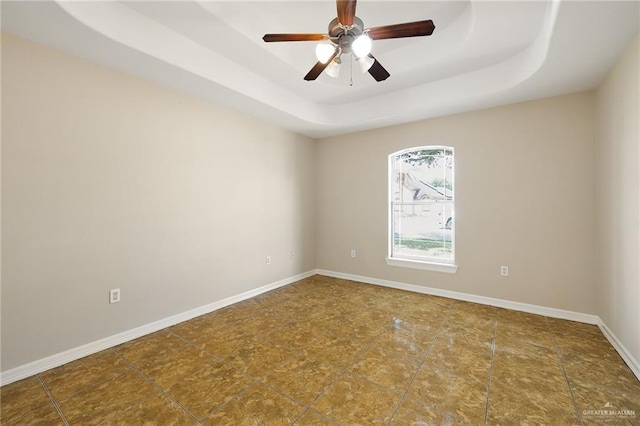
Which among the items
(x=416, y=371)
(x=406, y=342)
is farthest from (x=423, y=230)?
(x=416, y=371)

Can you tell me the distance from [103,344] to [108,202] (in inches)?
51.7

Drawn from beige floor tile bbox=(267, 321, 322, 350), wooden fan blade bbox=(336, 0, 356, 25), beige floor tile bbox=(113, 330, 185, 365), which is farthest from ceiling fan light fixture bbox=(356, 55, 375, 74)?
beige floor tile bbox=(113, 330, 185, 365)

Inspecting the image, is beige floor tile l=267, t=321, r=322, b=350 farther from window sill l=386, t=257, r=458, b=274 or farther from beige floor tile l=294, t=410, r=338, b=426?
window sill l=386, t=257, r=458, b=274

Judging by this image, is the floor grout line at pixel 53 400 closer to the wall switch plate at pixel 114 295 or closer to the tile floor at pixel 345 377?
the tile floor at pixel 345 377

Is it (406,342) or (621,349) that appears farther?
(406,342)

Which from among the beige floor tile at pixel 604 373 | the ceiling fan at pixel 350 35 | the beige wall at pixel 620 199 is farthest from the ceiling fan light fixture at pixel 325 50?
the beige floor tile at pixel 604 373

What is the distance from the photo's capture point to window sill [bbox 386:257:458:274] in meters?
3.77

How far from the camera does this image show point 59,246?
2242mm

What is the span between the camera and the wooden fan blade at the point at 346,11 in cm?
171

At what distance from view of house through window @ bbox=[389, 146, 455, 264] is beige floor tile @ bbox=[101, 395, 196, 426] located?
3.42m

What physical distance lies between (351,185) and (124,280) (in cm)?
343

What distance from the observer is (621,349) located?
2295 mm

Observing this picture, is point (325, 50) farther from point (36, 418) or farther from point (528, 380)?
point (36, 418)

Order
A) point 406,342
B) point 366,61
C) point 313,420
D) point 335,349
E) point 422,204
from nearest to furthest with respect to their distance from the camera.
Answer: point 313,420 < point 366,61 < point 335,349 < point 406,342 < point 422,204
